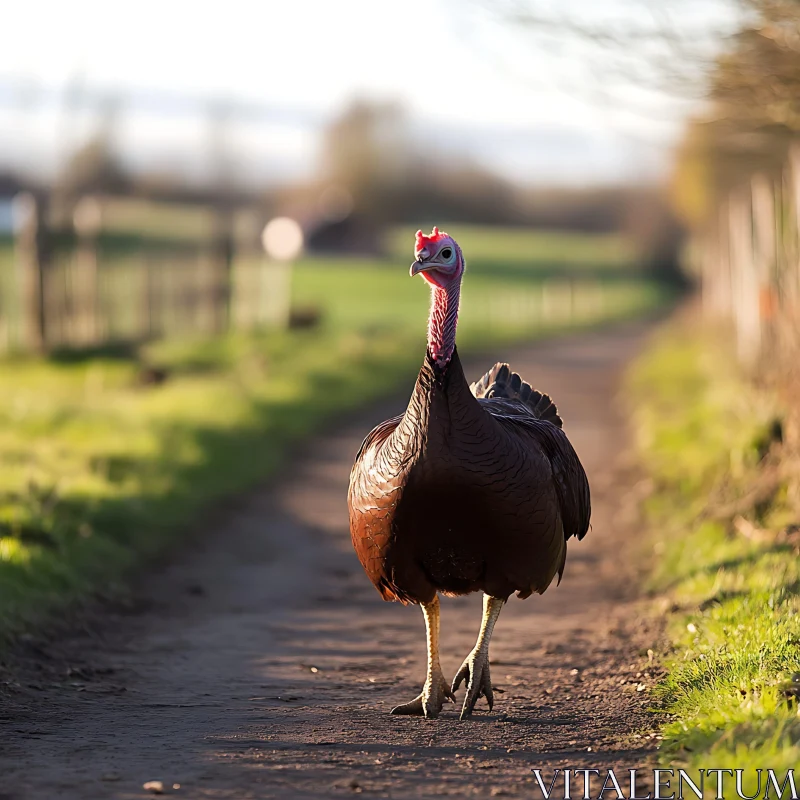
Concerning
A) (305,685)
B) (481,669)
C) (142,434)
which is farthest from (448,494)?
(142,434)

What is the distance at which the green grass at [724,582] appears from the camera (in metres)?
4.85

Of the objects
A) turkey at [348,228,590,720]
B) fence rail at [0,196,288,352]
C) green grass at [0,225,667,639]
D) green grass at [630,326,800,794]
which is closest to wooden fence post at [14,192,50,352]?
fence rail at [0,196,288,352]

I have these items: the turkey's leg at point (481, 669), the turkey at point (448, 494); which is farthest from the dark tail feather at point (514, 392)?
the turkey's leg at point (481, 669)

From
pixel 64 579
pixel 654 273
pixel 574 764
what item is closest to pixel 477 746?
pixel 574 764

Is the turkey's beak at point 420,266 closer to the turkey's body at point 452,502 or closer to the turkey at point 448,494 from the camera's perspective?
the turkey at point 448,494

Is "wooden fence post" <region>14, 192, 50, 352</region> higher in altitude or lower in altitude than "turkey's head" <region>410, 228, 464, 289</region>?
lower

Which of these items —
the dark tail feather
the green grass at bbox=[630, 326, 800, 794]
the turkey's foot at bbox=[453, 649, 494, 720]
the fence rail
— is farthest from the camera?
the fence rail

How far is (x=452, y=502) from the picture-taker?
206 inches

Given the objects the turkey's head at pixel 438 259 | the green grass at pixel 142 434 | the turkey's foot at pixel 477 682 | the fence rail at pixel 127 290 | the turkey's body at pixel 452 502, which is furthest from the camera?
the fence rail at pixel 127 290

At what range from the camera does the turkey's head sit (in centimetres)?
534

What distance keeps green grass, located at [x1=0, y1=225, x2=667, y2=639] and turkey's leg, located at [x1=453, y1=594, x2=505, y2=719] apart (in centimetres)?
251

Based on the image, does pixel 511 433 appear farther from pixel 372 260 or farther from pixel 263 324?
pixel 372 260

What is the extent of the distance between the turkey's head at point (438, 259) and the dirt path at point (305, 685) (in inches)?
74.9

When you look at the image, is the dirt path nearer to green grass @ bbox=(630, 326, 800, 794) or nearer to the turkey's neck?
green grass @ bbox=(630, 326, 800, 794)
